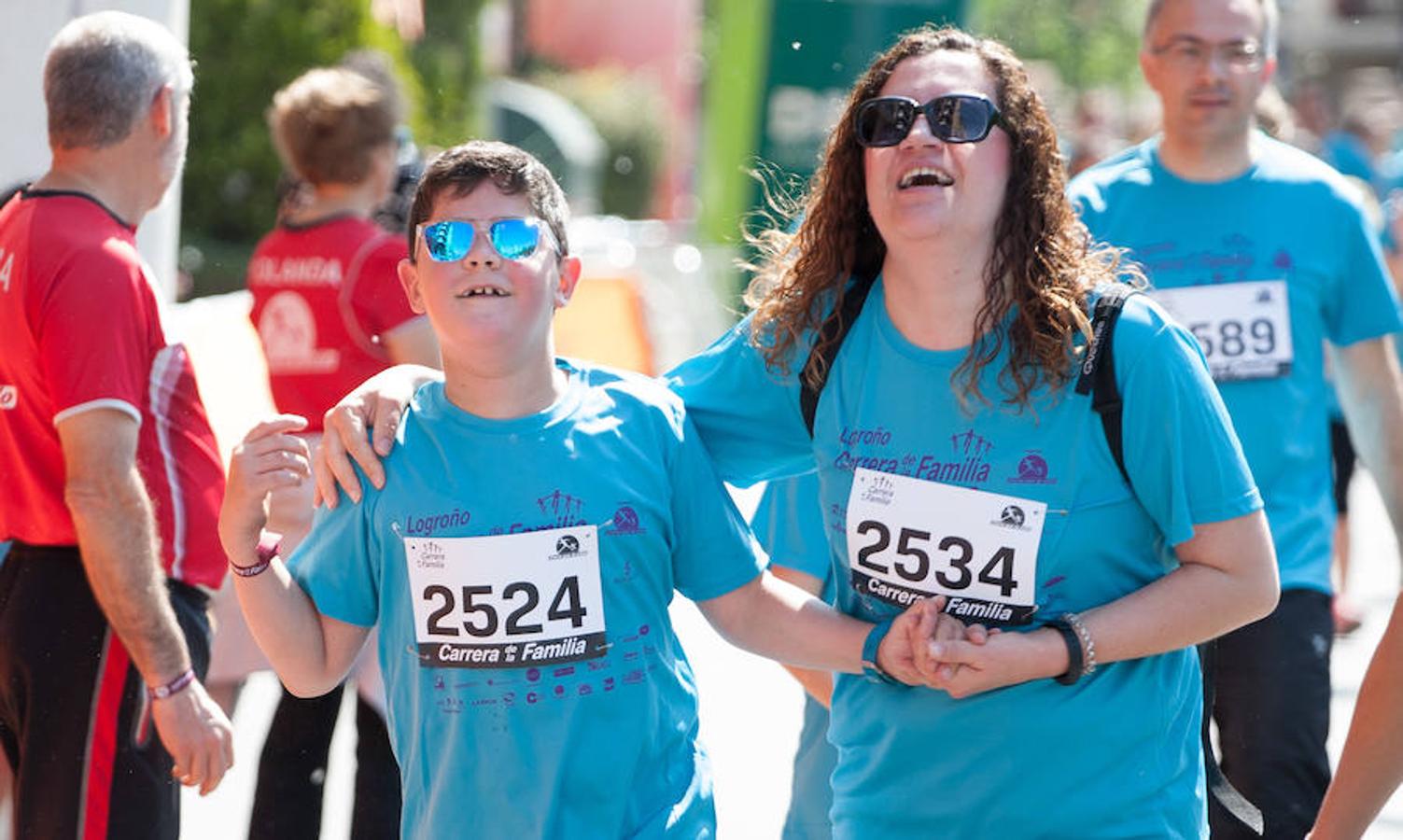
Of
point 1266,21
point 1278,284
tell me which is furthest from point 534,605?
point 1266,21

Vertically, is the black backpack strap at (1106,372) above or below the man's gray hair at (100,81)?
below

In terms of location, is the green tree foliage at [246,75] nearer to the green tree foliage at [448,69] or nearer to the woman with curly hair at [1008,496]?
the green tree foliage at [448,69]

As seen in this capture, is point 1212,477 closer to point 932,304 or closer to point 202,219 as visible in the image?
point 932,304

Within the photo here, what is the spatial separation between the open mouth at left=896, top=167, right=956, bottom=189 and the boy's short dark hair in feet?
1.87

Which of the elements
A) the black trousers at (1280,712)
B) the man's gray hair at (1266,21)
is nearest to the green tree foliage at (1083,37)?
the man's gray hair at (1266,21)

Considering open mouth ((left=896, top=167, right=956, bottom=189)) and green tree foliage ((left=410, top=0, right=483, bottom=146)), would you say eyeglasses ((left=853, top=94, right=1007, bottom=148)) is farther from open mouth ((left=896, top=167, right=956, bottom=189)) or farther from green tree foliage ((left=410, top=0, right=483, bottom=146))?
green tree foliage ((left=410, top=0, right=483, bottom=146))

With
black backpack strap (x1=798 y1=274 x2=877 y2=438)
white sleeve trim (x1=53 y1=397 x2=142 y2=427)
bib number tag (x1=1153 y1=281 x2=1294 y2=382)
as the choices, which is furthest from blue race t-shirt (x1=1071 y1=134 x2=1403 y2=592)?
white sleeve trim (x1=53 y1=397 x2=142 y2=427)

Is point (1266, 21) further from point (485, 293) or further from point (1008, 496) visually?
point (485, 293)

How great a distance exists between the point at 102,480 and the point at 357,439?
80cm

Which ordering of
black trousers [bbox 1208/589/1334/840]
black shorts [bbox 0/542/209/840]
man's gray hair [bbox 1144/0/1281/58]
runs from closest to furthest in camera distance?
black shorts [bbox 0/542/209/840], black trousers [bbox 1208/589/1334/840], man's gray hair [bbox 1144/0/1281/58]

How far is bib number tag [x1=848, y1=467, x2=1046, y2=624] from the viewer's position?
9.71ft

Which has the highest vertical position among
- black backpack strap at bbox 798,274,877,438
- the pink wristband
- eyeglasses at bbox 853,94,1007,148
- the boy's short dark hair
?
eyeglasses at bbox 853,94,1007,148

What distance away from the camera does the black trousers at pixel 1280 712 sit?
427 centimetres

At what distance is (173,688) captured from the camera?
12.0 feet
